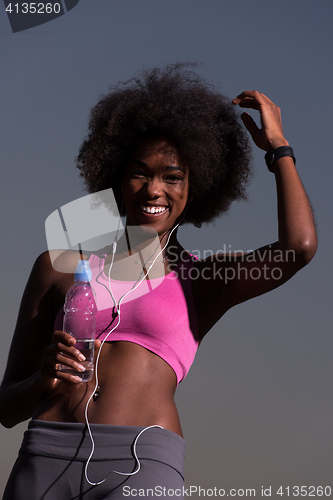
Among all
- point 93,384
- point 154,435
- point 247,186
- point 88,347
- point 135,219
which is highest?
point 247,186

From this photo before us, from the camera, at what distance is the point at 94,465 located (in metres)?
1.53

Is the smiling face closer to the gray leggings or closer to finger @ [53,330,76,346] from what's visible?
finger @ [53,330,76,346]

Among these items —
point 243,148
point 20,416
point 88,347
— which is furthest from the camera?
point 243,148

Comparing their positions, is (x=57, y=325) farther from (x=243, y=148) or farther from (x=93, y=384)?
(x=243, y=148)

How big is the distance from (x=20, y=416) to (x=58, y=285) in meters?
0.51

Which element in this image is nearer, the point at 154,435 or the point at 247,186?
the point at 154,435

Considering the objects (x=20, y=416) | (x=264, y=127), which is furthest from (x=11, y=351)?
(x=264, y=127)

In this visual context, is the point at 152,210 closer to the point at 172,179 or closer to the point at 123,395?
the point at 172,179

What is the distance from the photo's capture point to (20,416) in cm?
185

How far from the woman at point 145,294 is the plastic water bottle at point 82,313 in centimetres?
4

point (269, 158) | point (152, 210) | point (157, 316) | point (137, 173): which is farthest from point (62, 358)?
point (269, 158)

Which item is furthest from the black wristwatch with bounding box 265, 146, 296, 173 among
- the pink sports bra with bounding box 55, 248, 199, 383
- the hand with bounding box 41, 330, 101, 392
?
the hand with bounding box 41, 330, 101, 392

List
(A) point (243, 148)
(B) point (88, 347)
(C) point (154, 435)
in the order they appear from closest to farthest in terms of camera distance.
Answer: (C) point (154, 435) < (B) point (88, 347) < (A) point (243, 148)

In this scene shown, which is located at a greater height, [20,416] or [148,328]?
[148,328]
